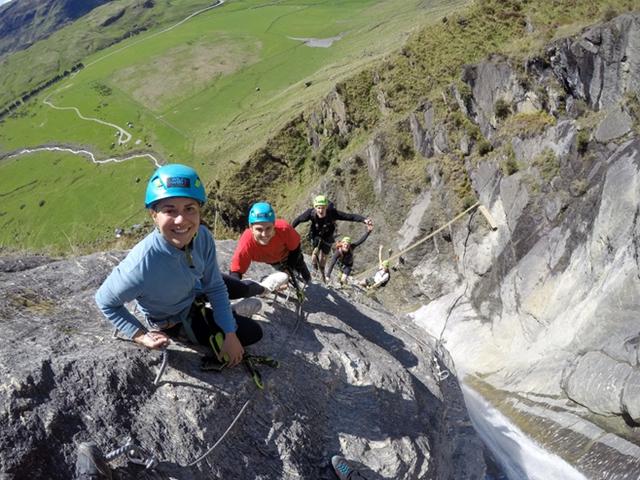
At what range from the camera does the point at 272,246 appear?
809 centimetres

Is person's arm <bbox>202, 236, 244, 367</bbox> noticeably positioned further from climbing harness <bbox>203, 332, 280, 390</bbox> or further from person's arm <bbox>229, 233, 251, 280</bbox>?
person's arm <bbox>229, 233, 251, 280</bbox>

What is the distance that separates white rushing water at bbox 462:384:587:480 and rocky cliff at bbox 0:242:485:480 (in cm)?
429

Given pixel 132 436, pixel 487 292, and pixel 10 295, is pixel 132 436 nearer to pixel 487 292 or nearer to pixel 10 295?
pixel 10 295


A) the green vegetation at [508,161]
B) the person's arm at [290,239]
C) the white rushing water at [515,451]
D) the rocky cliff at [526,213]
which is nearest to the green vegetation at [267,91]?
the green vegetation at [508,161]

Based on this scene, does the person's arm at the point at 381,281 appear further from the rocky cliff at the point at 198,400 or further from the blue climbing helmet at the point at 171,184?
the blue climbing helmet at the point at 171,184

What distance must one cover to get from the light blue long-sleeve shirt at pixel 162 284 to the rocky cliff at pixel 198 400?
0.58 m

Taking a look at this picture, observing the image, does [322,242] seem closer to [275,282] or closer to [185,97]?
[275,282]

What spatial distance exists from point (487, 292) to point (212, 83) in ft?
360

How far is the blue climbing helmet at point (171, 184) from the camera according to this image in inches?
156

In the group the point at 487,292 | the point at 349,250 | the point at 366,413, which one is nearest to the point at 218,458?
the point at 366,413

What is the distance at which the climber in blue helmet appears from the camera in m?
4.07

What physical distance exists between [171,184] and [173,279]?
990 millimetres

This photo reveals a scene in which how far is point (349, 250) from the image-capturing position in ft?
51.9

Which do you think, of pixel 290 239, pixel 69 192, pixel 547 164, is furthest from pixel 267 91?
pixel 290 239
